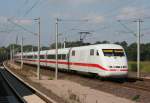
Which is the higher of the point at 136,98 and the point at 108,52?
the point at 108,52

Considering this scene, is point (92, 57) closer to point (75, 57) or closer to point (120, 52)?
point (120, 52)

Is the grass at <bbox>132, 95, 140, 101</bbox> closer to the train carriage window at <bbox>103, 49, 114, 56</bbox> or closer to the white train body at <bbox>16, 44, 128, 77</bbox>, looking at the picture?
the white train body at <bbox>16, 44, 128, 77</bbox>

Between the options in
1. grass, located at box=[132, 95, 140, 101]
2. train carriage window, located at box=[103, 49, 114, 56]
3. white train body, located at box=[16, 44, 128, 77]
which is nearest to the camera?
grass, located at box=[132, 95, 140, 101]

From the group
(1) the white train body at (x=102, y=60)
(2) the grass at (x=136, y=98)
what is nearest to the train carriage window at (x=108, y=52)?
(1) the white train body at (x=102, y=60)

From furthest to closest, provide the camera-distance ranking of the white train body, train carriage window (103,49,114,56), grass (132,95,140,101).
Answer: train carriage window (103,49,114,56) < the white train body < grass (132,95,140,101)

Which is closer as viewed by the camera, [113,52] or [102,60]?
[102,60]

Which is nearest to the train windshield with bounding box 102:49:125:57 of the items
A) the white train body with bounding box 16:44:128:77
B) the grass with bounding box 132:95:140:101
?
the white train body with bounding box 16:44:128:77

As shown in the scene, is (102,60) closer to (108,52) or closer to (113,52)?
(108,52)

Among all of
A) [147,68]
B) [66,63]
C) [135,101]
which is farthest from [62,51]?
[135,101]

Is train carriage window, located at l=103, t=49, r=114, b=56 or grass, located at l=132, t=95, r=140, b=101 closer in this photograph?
grass, located at l=132, t=95, r=140, b=101

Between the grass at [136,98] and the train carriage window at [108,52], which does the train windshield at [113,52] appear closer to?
the train carriage window at [108,52]

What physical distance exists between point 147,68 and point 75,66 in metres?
20.1

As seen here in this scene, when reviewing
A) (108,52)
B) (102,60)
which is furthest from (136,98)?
(108,52)

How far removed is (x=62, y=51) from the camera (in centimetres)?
4881
